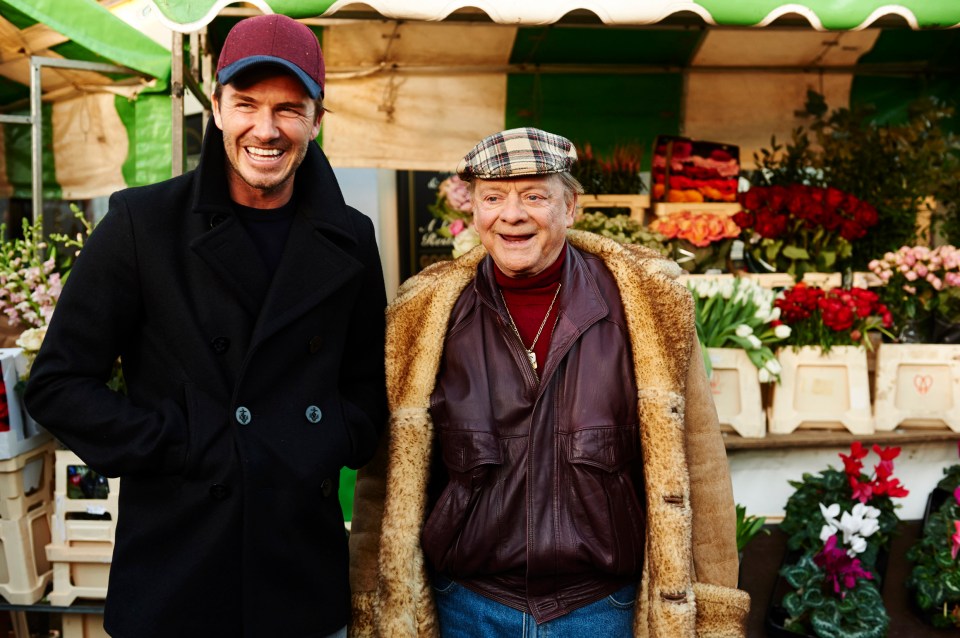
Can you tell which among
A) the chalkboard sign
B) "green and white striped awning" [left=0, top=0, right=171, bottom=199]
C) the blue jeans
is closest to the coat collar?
the blue jeans

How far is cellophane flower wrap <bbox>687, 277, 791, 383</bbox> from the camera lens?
378cm

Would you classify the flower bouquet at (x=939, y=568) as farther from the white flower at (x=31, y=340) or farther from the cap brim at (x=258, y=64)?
the white flower at (x=31, y=340)

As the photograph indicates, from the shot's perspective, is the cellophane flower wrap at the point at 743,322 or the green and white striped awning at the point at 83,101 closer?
the cellophane flower wrap at the point at 743,322

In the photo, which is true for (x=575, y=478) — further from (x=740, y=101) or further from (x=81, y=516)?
(x=740, y=101)

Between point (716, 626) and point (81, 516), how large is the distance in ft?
8.07

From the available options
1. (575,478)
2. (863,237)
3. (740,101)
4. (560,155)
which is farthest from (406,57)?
(575,478)

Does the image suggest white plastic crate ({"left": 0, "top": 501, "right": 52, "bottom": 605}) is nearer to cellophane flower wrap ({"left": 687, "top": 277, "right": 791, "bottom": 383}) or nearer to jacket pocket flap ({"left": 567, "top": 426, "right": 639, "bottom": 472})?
jacket pocket flap ({"left": 567, "top": 426, "right": 639, "bottom": 472})

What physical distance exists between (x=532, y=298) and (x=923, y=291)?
2.94 metres

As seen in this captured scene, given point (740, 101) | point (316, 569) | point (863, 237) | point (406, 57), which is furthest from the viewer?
point (740, 101)

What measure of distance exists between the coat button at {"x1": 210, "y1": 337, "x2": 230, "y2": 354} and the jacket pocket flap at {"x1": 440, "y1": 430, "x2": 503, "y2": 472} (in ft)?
1.89

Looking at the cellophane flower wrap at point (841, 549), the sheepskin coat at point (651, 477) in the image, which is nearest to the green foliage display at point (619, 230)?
the cellophane flower wrap at point (841, 549)

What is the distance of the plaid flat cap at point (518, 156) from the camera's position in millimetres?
1954

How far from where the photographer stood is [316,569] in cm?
193

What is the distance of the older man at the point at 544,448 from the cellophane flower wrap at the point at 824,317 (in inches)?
79.3
